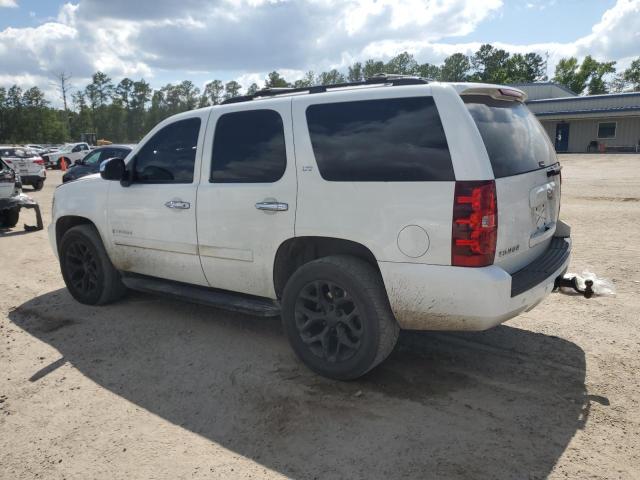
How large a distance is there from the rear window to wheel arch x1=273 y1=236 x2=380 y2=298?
108 centimetres

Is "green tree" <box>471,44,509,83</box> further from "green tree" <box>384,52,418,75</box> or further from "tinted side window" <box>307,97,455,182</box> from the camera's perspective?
"tinted side window" <box>307,97,455,182</box>

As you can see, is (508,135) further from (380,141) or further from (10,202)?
(10,202)

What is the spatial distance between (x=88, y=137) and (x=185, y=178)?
65840 mm

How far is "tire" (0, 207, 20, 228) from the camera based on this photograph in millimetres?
10750

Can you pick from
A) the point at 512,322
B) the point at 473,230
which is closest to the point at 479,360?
the point at 512,322

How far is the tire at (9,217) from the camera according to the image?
423 inches

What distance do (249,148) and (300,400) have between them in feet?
6.54

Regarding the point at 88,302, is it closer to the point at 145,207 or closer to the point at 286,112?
the point at 145,207

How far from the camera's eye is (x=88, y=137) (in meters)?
63.0

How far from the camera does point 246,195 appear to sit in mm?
4023

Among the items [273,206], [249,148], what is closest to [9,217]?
[249,148]

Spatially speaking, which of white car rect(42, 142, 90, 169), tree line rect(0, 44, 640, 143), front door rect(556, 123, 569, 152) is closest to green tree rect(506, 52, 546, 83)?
tree line rect(0, 44, 640, 143)

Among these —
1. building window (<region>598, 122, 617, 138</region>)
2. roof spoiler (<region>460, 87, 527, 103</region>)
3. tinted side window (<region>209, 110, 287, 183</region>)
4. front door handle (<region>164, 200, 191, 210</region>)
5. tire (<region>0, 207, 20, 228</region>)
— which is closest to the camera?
roof spoiler (<region>460, 87, 527, 103</region>)

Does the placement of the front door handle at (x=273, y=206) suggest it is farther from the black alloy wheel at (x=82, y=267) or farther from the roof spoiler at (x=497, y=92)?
the black alloy wheel at (x=82, y=267)
